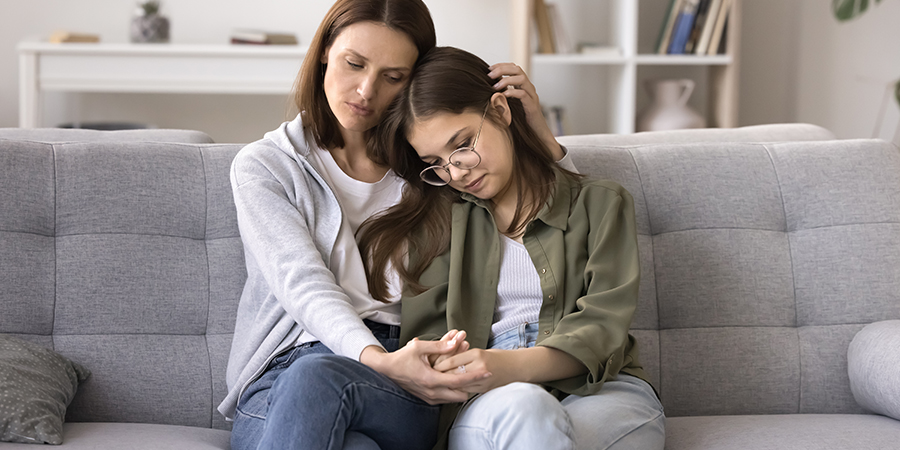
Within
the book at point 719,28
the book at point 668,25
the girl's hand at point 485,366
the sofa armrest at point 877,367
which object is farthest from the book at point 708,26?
the girl's hand at point 485,366

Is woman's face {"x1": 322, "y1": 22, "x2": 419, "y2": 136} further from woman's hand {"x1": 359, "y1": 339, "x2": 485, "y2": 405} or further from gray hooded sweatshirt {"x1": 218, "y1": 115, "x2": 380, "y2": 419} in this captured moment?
woman's hand {"x1": 359, "y1": 339, "x2": 485, "y2": 405}

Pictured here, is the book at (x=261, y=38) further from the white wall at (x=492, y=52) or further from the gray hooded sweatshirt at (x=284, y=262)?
the gray hooded sweatshirt at (x=284, y=262)

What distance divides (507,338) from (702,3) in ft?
7.21

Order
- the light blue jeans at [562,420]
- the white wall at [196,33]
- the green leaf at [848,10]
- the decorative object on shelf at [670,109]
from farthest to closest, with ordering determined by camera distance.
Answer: the white wall at [196,33] < the decorative object on shelf at [670,109] < the green leaf at [848,10] < the light blue jeans at [562,420]

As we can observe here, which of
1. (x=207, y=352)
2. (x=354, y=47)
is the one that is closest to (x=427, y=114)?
(x=354, y=47)

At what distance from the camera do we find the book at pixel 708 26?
302cm

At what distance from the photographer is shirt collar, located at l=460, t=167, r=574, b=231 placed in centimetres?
137

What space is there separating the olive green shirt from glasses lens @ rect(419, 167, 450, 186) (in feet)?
0.21

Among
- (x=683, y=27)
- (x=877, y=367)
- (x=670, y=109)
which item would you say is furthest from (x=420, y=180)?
(x=683, y=27)

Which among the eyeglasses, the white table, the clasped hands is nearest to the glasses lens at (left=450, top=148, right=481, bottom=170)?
the eyeglasses

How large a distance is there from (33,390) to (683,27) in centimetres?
263

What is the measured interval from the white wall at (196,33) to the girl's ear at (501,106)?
1924mm

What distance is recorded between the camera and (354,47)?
1395 mm

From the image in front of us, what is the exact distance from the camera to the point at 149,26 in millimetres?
2953
